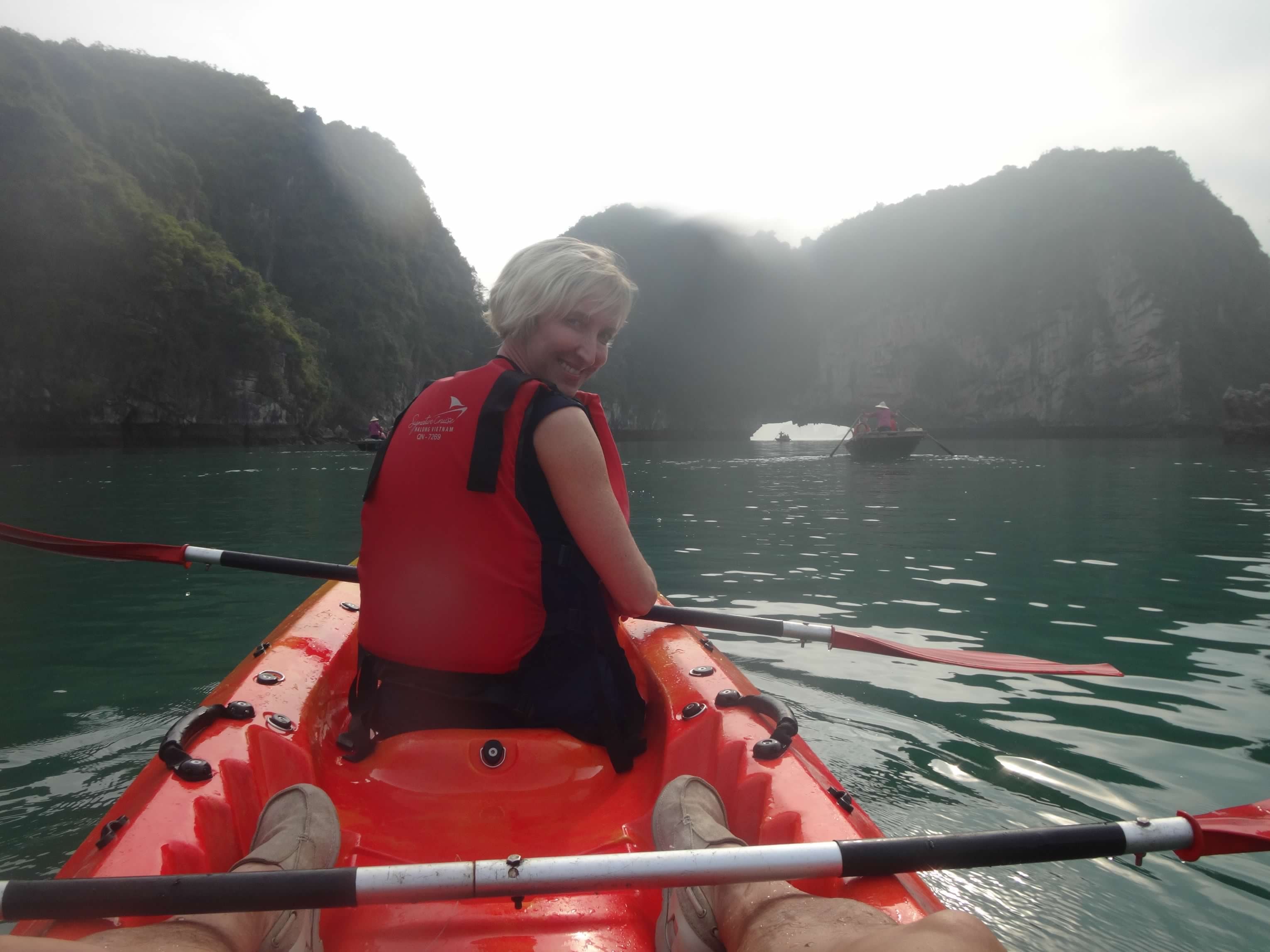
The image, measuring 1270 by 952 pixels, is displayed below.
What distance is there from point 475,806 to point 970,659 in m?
2.17

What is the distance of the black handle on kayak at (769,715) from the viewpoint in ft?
6.56

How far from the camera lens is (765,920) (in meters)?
1.22

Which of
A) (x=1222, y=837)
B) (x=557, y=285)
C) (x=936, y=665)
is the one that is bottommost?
(x=936, y=665)

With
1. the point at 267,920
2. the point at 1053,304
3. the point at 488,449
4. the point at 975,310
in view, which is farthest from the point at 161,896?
the point at 975,310

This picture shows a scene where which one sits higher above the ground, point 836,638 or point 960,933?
point 960,933

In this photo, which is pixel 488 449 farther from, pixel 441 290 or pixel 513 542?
pixel 441 290

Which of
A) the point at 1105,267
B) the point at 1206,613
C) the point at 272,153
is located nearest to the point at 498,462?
the point at 1206,613

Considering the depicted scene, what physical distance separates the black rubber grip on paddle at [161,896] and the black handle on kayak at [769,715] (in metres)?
1.12

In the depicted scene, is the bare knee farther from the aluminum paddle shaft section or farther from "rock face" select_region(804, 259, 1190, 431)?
"rock face" select_region(804, 259, 1190, 431)

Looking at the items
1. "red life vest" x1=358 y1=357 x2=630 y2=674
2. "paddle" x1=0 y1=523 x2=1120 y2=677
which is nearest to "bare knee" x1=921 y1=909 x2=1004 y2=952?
"red life vest" x1=358 y1=357 x2=630 y2=674

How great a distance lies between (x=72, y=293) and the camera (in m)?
40.2

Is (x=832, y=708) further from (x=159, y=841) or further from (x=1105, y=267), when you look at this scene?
(x=1105, y=267)

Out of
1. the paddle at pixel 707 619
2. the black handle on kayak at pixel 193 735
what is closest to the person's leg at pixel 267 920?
the black handle on kayak at pixel 193 735
